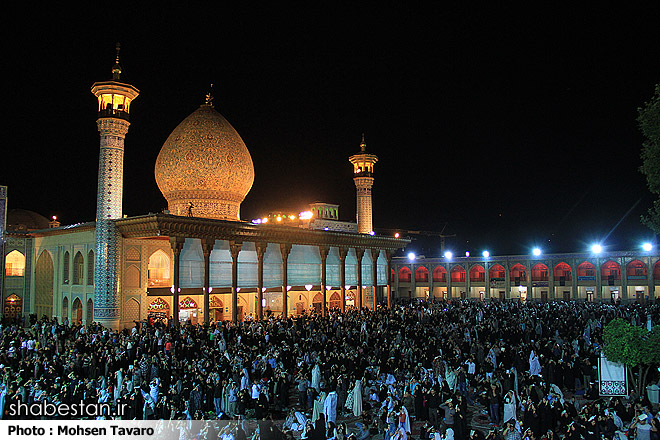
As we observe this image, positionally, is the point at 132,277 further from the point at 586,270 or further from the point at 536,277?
the point at 586,270

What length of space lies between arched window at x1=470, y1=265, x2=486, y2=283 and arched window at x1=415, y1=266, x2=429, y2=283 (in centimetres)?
469

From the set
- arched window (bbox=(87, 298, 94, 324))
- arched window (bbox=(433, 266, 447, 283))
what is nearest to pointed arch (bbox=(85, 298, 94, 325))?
arched window (bbox=(87, 298, 94, 324))

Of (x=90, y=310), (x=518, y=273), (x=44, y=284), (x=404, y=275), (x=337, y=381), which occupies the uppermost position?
(x=518, y=273)

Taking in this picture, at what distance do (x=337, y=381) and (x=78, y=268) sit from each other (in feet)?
58.0

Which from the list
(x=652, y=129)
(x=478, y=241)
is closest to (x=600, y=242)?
(x=478, y=241)

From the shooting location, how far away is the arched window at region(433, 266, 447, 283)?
53.3 m

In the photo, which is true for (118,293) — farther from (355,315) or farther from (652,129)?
(652,129)

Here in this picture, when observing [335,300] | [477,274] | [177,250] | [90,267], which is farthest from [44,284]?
[477,274]

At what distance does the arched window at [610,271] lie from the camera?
4453cm

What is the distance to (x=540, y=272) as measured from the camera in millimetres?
48188

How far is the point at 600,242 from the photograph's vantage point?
47.8 m

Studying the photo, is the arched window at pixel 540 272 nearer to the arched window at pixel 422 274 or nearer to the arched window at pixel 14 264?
the arched window at pixel 422 274

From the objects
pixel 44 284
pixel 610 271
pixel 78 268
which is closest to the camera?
pixel 78 268

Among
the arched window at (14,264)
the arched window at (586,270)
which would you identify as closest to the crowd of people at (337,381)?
the arched window at (14,264)
